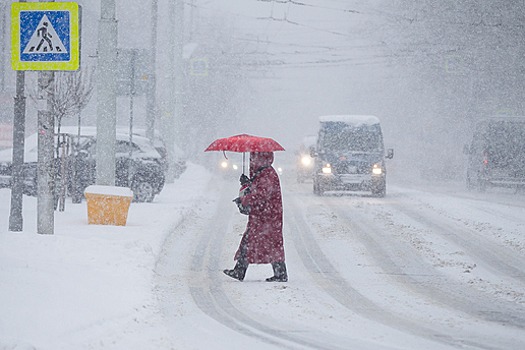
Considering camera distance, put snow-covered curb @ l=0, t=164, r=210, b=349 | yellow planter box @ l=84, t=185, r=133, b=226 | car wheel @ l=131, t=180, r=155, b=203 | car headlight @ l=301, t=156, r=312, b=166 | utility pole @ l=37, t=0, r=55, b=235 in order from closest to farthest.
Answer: snow-covered curb @ l=0, t=164, r=210, b=349
utility pole @ l=37, t=0, r=55, b=235
yellow planter box @ l=84, t=185, r=133, b=226
car wheel @ l=131, t=180, r=155, b=203
car headlight @ l=301, t=156, r=312, b=166

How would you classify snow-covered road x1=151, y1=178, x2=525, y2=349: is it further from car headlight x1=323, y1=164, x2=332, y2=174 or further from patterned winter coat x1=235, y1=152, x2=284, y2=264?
car headlight x1=323, y1=164, x2=332, y2=174

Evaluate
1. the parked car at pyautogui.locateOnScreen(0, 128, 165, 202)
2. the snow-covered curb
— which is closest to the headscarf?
the snow-covered curb

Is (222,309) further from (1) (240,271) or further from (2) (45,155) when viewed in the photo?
(2) (45,155)

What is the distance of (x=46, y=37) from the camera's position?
35.1ft

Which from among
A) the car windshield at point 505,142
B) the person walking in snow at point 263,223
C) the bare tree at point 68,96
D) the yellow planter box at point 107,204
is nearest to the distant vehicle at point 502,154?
the car windshield at point 505,142

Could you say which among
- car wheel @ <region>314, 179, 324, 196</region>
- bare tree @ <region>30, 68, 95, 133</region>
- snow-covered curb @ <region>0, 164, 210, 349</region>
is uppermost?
bare tree @ <region>30, 68, 95, 133</region>

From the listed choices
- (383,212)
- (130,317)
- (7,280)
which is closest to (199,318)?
(130,317)

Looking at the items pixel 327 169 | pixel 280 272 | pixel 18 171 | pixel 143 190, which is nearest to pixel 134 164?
pixel 143 190

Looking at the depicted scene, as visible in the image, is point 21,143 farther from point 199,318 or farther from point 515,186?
point 515,186

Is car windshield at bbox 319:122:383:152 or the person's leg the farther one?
car windshield at bbox 319:122:383:152

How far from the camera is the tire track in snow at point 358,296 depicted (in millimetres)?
7340

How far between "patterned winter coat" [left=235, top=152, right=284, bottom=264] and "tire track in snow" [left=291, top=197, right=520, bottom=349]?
724mm

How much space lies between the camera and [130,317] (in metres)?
7.49

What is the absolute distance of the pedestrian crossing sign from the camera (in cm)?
1066
